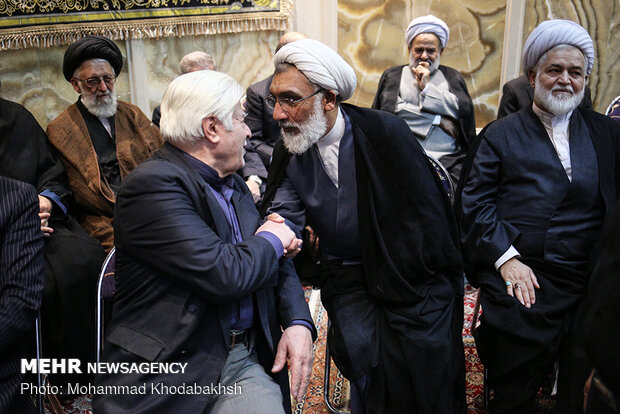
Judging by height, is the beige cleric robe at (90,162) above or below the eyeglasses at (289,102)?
below

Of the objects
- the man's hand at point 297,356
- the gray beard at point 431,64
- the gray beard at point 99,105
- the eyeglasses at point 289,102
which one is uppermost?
the gray beard at point 431,64

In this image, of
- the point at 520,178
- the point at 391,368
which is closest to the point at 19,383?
the point at 391,368

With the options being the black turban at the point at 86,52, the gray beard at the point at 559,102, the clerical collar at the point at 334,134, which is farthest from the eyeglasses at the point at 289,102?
the black turban at the point at 86,52

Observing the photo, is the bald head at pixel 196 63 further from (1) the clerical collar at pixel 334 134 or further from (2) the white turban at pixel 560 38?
(2) the white turban at pixel 560 38

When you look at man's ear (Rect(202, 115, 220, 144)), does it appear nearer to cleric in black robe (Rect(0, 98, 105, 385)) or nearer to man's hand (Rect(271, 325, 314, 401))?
man's hand (Rect(271, 325, 314, 401))

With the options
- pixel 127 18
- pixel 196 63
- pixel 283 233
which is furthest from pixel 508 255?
pixel 127 18

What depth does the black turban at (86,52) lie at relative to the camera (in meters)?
3.69

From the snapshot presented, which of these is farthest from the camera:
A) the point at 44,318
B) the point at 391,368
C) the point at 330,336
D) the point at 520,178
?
the point at 44,318

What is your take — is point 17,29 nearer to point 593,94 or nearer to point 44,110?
point 44,110

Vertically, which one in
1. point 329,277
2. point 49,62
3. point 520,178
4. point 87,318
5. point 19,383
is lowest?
point 87,318

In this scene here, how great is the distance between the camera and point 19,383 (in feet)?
6.84

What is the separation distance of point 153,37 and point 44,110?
1.34 m

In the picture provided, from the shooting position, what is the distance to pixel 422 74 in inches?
173

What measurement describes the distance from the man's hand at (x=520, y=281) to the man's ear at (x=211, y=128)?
1584 mm
